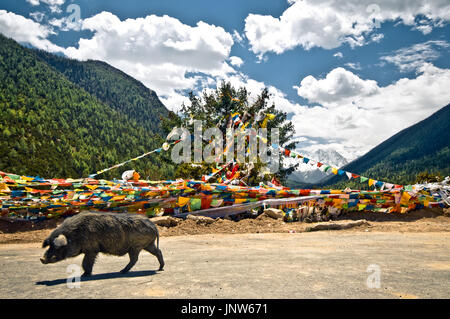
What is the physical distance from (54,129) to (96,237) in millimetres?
131998

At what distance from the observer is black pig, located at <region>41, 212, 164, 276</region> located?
111 inches

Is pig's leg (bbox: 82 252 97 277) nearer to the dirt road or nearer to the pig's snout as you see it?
the dirt road

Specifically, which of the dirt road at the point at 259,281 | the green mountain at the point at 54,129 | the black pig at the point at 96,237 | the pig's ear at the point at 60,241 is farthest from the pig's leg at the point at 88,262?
the green mountain at the point at 54,129

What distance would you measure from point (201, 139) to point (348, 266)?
19.8 metres

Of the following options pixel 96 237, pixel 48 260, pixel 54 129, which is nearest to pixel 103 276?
pixel 96 237

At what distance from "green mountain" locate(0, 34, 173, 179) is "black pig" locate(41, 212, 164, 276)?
5978 cm

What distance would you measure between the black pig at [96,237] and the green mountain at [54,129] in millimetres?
59776

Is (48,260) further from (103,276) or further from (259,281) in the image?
(259,281)

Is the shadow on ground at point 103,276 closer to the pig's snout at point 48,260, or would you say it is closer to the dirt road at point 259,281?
the dirt road at point 259,281

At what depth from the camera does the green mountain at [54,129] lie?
85.4m

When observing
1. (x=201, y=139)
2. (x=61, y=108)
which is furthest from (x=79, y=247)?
(x=61, y=108)

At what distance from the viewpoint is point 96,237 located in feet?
9.82

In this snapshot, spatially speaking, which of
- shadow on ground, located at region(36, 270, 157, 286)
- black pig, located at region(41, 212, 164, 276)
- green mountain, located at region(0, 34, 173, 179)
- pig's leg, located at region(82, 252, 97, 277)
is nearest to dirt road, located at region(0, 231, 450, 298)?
shadow on ground, located at region(36, 270, 157, 286)
